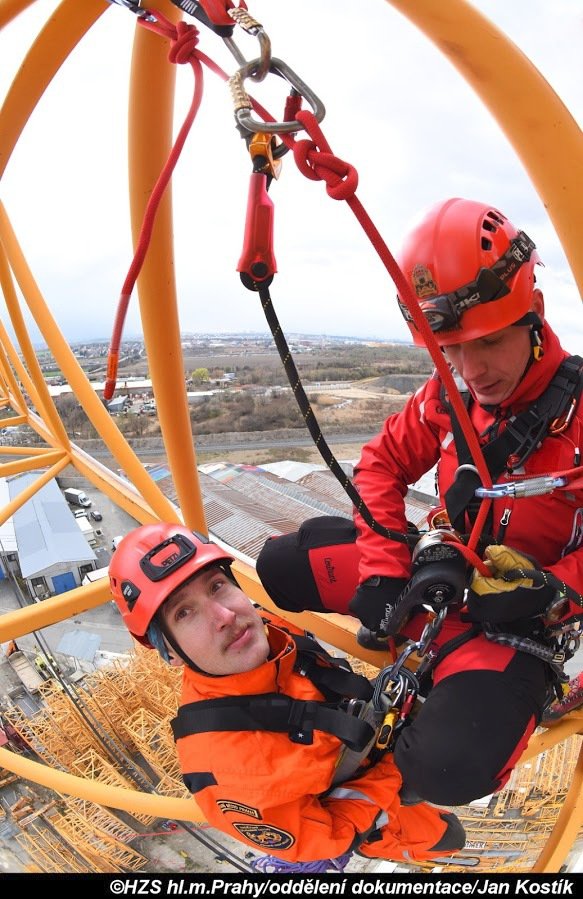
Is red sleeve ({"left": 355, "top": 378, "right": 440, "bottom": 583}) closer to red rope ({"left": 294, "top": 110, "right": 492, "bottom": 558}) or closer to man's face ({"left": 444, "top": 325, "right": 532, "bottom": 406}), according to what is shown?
man's face ({"left": 444, "top": 325, "right": 532, "bottom": 406})

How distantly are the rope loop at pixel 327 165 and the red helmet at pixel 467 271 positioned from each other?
81 cm

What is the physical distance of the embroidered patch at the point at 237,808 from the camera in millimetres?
1889

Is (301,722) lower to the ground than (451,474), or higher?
lower

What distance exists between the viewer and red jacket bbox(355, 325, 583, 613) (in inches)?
76.8

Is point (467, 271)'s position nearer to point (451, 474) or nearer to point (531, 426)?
point (531, 426)

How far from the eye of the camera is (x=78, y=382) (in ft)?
15.0

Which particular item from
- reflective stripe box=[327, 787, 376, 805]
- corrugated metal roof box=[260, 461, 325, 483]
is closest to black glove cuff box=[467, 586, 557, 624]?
reflective stripe box=[327, 787, 376, 805]

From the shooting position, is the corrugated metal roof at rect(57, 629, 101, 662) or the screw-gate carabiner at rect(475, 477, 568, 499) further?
the corrugated metal roof at rect(57, 629, 101, 662)

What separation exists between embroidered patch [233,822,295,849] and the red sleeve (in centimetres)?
101

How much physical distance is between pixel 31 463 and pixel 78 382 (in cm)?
214

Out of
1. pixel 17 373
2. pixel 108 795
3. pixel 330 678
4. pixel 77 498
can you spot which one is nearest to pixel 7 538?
pixel 77 498

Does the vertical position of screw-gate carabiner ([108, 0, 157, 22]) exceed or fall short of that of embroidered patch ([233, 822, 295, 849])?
it exceeds it

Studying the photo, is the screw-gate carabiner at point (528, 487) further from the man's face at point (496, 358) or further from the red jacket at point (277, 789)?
the red jacket at point (277, 789)

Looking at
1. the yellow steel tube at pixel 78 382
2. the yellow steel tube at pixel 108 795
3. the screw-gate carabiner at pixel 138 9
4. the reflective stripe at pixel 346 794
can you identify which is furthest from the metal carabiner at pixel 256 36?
the yellow steel tube at pixel 78 382
